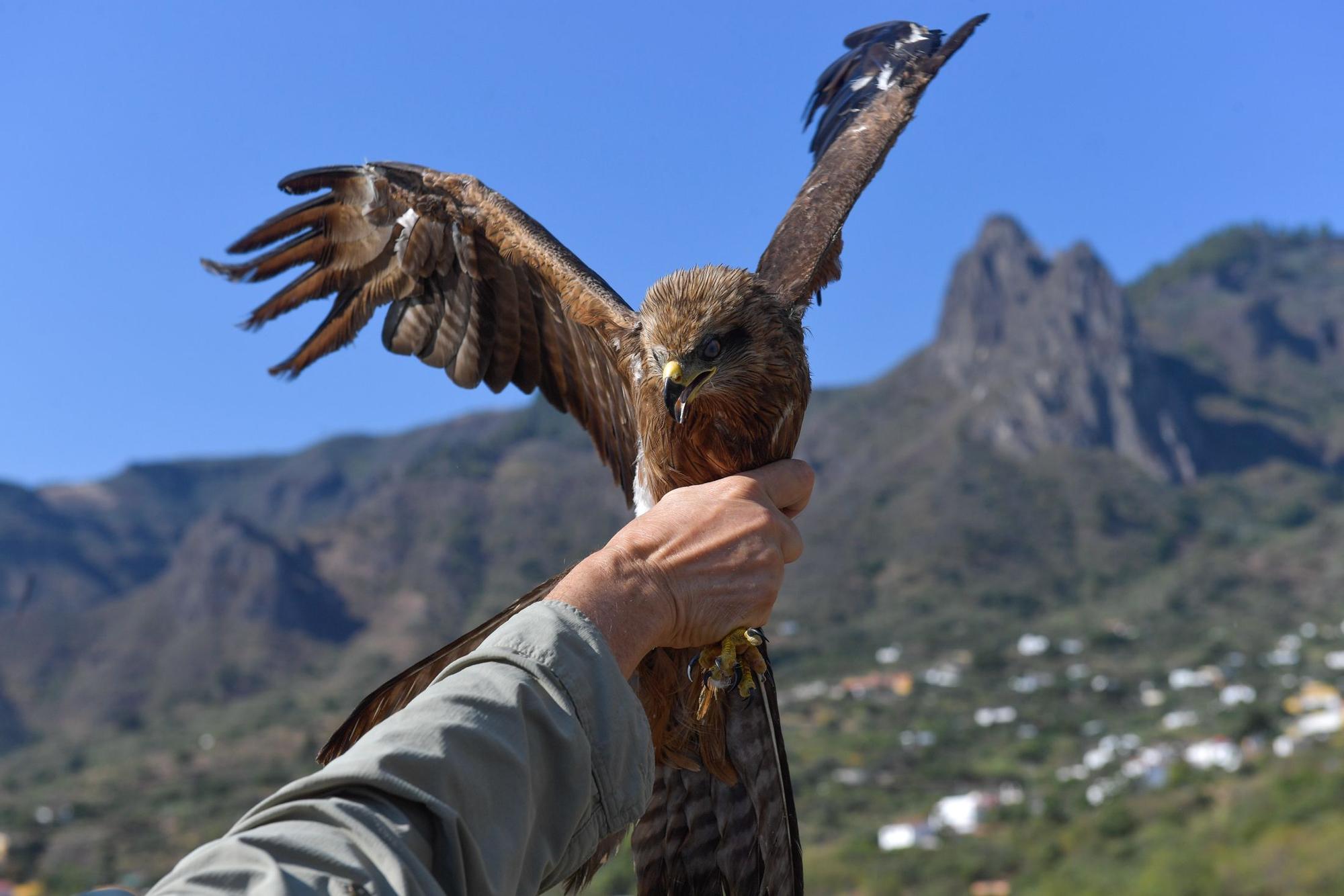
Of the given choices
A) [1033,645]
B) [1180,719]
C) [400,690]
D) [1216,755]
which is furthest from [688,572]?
[1033,645]

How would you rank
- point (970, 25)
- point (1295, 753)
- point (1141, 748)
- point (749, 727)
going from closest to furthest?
point (749, 727) → point (970, 25) → point (1295, 753) → point (1141, 748)

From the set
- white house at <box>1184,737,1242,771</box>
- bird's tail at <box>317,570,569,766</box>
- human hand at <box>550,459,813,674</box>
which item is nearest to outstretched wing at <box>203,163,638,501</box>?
bird's tail at <box>317,570,569,766</box>

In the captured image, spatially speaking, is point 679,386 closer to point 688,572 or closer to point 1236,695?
point 688,572

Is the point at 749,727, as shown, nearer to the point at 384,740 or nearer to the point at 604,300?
the point at 604,300

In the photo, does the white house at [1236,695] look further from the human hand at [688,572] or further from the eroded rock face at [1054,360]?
the human hand at [688,572]

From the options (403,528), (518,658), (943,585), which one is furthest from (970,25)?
(403,528)

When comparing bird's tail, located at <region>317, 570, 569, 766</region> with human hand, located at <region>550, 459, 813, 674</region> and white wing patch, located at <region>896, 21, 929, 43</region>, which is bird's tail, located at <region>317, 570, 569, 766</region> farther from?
white wing patch, located at <region>896, 21, 929, 43</region>
